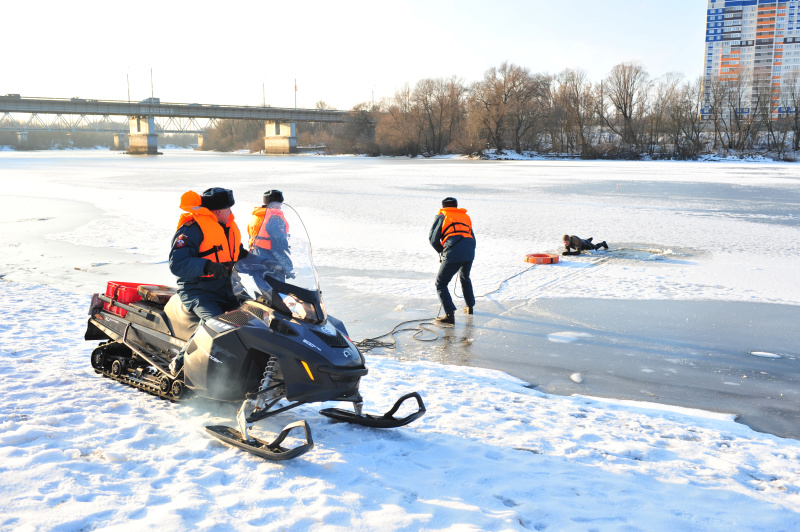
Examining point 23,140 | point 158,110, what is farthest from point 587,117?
point 23,140

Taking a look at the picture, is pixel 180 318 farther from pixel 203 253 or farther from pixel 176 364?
pixel 203 253

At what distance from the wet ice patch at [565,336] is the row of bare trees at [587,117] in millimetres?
76362

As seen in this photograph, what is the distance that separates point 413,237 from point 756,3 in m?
189

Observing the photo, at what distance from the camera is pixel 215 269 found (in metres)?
4.23

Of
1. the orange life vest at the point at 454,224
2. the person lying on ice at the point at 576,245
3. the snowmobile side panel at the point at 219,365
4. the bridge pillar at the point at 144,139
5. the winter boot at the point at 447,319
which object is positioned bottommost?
the winter boot at the point at 447,319

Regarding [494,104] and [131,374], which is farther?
[494,104]

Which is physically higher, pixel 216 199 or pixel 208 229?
pixel 216 199

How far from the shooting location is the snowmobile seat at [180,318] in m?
4.59

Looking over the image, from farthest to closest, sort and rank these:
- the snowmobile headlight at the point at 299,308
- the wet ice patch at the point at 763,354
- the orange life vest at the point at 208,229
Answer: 1. the wet ice patch at the point at 763,354
2. the orange life vest at the point at 208,229
3. the snowmobile headlight at the point at 299,308

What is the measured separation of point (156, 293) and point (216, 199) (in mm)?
1145

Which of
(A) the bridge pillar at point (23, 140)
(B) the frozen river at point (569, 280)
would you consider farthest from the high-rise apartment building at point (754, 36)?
(B) the frozen river at point (569, 280)

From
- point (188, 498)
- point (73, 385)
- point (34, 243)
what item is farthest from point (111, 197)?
point (188, 498)

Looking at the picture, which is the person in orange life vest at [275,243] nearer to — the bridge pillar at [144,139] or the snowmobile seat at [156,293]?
the snowmobile seat at [156,293]

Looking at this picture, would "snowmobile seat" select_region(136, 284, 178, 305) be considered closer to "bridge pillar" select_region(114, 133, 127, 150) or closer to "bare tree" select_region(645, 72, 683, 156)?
"bare tree" select_region(645, 72, 683, 156)
